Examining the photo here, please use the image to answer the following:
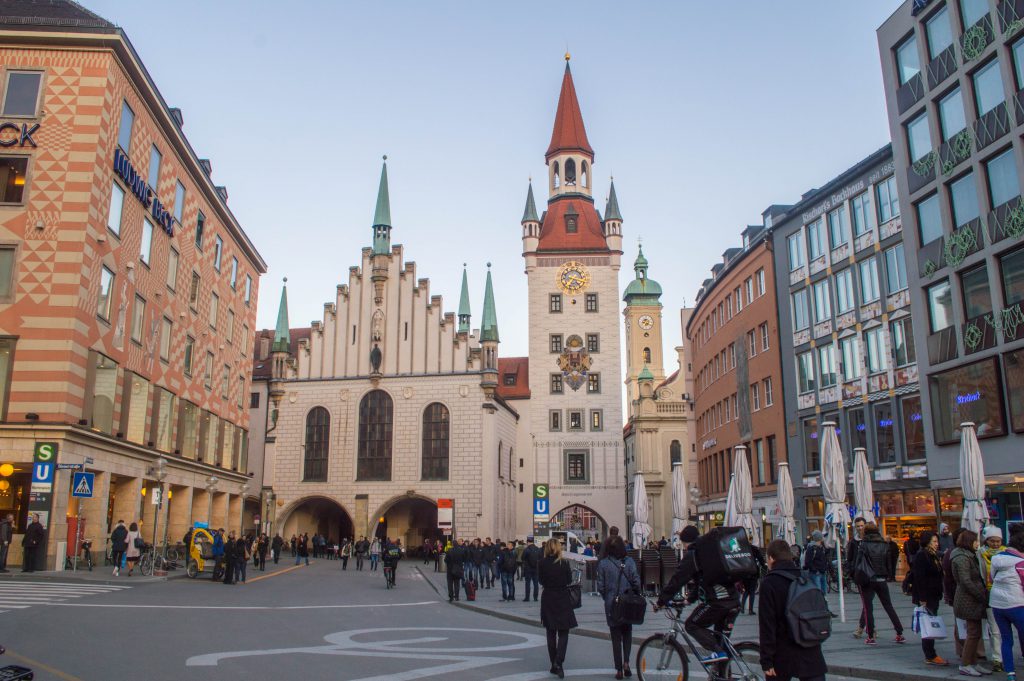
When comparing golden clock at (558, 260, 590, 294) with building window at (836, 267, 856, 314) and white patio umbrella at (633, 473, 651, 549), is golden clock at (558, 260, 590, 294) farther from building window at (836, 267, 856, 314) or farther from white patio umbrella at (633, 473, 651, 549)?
white patio umbrella at (633, 473, 651, 549)

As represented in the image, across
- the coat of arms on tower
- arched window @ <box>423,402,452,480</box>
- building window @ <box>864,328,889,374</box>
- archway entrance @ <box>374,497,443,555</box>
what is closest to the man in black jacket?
building window @ <box>864,328,889,374</box>

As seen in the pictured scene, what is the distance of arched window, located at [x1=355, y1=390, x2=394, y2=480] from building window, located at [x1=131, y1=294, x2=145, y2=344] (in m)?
25.9

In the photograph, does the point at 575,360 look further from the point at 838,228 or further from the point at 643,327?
the point at 838,228

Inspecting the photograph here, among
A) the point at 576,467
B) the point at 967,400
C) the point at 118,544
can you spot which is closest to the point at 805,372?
the point at 967,400

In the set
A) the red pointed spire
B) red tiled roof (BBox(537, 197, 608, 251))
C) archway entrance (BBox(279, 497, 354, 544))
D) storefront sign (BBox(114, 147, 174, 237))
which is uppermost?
the red pointed spire

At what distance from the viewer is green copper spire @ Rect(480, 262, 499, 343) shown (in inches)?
2194

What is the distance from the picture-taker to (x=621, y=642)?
33.1 ft

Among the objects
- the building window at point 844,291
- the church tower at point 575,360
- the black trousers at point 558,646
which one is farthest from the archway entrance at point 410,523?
the black trousers at point 558,646

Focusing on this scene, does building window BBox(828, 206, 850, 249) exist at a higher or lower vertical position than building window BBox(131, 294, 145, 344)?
higher

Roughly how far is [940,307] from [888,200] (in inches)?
244

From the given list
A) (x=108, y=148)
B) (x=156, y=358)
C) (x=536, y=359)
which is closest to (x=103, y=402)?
(x=156, y=358)

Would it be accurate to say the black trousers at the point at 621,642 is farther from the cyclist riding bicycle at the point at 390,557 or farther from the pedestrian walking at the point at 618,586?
the cyclist riding bicycle at the point at 390,557

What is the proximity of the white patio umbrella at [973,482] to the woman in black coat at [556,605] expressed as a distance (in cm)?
993

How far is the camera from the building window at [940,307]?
88.2 feet
